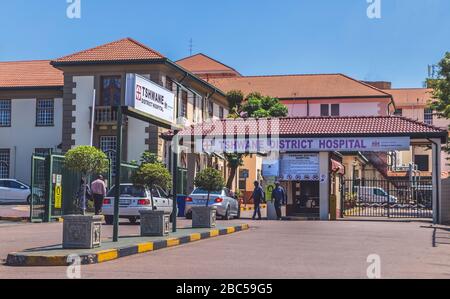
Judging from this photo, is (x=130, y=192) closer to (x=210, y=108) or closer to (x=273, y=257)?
(x=273, y=257)

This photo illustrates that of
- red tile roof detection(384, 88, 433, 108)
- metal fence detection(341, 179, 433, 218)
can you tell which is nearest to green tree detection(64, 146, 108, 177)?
metal fence detection(341, 179, 433, 218)

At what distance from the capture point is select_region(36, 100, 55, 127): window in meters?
36.8

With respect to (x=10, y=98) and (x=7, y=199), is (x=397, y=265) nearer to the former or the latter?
(x=7, y=199)

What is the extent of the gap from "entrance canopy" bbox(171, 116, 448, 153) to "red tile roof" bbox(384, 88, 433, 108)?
46805 millimetres

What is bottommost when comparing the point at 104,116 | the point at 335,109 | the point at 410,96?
the point at 104,116

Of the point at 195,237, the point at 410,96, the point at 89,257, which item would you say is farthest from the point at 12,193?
the point at 410,96

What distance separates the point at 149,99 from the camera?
14.4m

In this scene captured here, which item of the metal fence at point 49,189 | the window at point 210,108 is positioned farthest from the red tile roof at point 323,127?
the window at point 210,108

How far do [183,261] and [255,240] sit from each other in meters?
5.19

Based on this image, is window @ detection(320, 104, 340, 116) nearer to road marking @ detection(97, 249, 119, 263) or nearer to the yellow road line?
the yellow road line

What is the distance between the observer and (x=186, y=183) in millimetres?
34469

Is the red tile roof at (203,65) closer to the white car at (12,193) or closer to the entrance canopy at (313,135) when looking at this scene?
the white car at (12,193)

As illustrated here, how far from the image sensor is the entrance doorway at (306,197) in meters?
30.0

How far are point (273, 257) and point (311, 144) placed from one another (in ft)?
52.5
